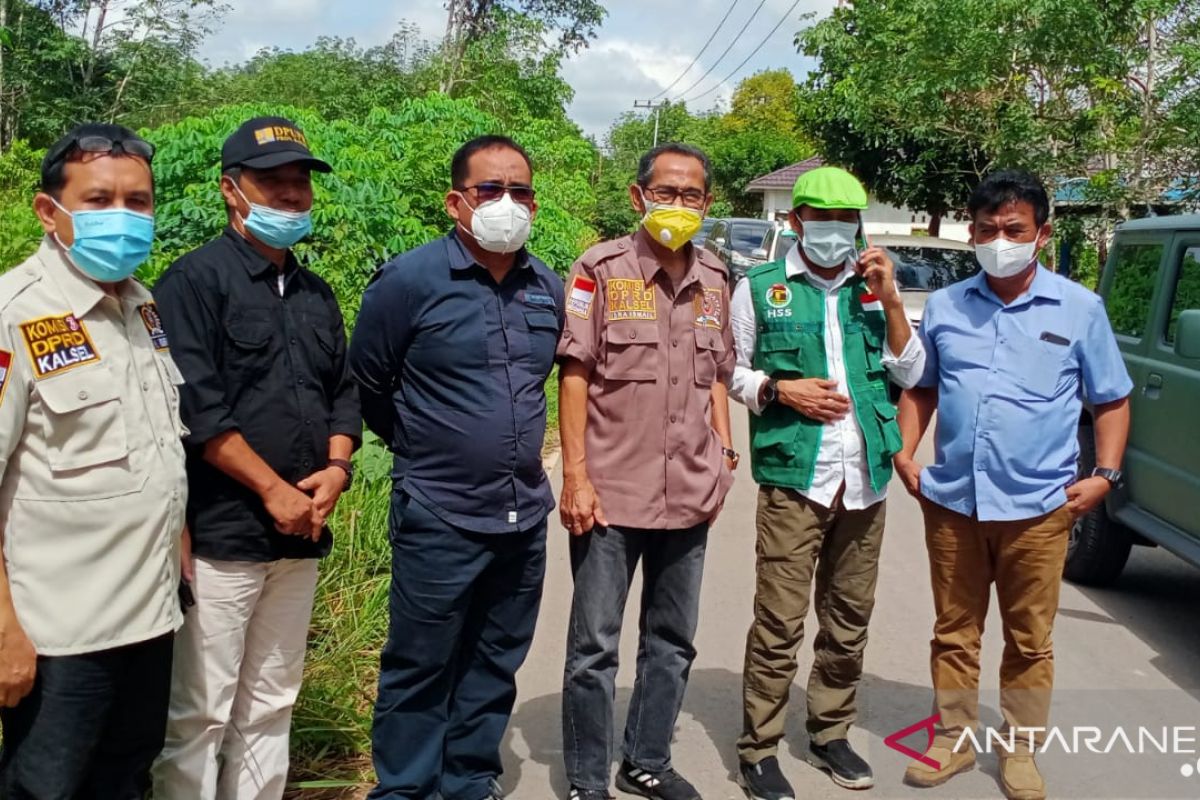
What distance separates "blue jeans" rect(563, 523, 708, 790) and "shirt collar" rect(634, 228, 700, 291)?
2.62 feet

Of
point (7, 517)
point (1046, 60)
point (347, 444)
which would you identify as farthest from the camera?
point (1046, 60)

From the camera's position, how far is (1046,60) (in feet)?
35.2

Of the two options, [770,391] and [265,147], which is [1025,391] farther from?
[265,147]

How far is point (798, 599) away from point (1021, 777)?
0.98 m

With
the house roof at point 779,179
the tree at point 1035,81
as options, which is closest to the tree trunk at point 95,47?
the tree at point 1035,81

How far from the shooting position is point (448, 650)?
10.4 ft

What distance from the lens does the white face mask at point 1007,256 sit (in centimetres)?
360

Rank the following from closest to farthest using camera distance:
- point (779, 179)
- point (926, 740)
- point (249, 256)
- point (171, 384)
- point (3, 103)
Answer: point (171, 384)
point (249, 256)
point (926, 740)
point (3, 103)
point (779, 179)

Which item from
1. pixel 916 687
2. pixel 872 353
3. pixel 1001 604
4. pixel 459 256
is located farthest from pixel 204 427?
pixel 916 687

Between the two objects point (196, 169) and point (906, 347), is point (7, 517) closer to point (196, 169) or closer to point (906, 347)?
point (906, 347)

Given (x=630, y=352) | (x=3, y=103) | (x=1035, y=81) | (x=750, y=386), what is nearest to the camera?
(x=630, y=352)

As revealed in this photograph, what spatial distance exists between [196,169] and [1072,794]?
575cm

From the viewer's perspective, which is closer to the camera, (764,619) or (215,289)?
(215,289)

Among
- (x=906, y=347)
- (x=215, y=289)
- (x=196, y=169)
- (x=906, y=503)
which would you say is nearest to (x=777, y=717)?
(x=906, y=347)
